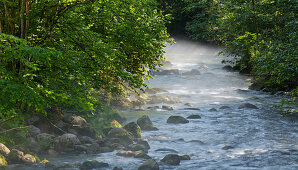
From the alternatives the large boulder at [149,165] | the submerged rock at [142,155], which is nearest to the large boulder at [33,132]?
the submerged rock at [142,155]

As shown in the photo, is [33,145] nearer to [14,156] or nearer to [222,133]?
[14,156]

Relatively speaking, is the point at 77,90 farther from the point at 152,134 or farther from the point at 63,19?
the point at 152,134

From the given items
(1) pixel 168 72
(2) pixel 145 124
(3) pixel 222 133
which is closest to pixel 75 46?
(2) pixel 145 124

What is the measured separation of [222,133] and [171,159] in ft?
18.0

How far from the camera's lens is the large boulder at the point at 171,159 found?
537 inches

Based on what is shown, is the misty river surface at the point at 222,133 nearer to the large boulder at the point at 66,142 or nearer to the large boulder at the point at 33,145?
the large boulder at the point at 66,142

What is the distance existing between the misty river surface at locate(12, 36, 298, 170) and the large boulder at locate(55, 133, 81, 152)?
780 millimetres

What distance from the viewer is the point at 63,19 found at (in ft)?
34.2

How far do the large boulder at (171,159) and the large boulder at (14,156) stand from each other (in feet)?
Result: 17.7

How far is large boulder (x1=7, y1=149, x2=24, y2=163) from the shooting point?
483 inches

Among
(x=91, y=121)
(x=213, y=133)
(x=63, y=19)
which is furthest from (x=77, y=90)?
(x=213, y=133)

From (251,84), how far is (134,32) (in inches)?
901

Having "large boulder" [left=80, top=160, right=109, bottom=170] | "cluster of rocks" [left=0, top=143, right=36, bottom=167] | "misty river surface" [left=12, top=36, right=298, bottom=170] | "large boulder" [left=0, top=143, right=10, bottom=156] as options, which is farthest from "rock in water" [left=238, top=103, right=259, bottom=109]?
"large boulder" [left=0, top=143, right=10, bottom=156]

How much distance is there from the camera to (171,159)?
542 inches
